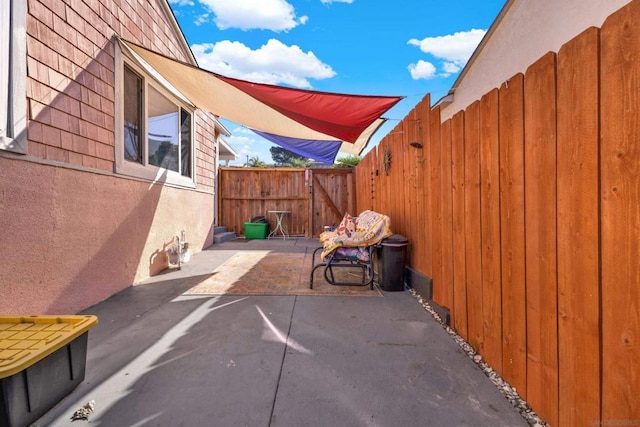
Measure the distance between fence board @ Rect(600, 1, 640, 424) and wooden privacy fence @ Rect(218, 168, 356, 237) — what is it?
22.9 feet

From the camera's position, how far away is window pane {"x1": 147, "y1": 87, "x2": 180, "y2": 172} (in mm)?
3807

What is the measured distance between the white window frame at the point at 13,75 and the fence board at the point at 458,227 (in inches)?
126

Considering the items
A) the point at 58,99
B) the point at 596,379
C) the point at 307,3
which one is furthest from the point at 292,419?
the point at 307,3

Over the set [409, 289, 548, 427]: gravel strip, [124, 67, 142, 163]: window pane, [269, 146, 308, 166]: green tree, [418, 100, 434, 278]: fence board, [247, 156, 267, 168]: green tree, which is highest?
[269, 146, 308, 166]: green tree

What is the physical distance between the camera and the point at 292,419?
125 centimetres

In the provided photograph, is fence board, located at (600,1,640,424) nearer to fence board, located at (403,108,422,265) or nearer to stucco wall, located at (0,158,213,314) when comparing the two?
fence board, located at (403,108,422,265)

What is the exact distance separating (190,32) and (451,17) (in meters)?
5.16

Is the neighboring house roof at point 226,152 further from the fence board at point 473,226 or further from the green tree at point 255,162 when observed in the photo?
the green tree at point 255,162

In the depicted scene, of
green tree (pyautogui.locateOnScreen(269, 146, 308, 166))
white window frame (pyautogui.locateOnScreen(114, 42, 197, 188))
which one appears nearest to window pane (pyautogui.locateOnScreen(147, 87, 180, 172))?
white window frame (pyautogui.locateOnScreen(114, 42, 197, 188))

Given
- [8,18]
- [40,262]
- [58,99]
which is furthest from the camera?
[58,99]

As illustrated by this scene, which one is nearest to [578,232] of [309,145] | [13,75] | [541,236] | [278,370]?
[541,236]

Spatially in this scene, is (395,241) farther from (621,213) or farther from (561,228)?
(621,213)

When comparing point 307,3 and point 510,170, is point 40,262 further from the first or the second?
point 307,3

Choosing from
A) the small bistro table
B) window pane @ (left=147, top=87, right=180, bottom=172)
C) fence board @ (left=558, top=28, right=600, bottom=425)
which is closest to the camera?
fence board @ (left=558, top=28, right=600, bottom=425)
